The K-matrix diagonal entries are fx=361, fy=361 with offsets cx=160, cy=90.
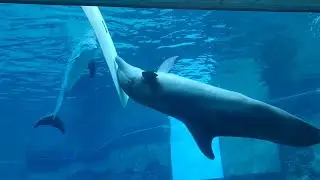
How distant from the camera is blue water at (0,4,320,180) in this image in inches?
556

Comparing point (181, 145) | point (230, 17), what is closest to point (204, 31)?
point (230, 17)

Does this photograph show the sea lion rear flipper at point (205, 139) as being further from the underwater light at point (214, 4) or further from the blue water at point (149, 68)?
the blue water at point (149, 68)

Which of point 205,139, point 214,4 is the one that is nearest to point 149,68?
point 205,139

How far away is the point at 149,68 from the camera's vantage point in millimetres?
19859

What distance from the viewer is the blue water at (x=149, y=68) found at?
14.1m

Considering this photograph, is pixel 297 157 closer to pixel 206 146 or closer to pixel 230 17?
pixel 230 17

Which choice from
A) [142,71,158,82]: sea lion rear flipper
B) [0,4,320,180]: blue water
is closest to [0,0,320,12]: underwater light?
[142,71,158,82]: sea lion rear flipper

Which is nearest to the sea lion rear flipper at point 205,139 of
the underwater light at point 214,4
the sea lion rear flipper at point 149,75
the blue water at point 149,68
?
the sea lion rear flipper at point 149,75

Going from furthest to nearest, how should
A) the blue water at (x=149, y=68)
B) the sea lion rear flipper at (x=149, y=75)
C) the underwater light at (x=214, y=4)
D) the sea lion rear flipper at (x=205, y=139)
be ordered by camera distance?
the blue water at (x=149, y=68) → the sea lion rear flipper at (x=205, y=139) → the sea lion rear flipper at (x=149, y=75) → the underwater light at (x=214, y=4)

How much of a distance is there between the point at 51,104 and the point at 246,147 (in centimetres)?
1399

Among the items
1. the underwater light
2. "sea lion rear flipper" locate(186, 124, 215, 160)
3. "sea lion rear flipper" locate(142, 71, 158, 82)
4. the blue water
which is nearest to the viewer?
the underwater light

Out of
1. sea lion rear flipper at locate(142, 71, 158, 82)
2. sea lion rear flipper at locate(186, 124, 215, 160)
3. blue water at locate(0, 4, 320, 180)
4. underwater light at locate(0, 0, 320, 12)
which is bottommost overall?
sea lion rear flipper at locate(186, 124, 215, 160)

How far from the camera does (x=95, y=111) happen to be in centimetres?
2583

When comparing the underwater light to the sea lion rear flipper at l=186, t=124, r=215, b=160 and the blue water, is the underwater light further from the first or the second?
the blue water
